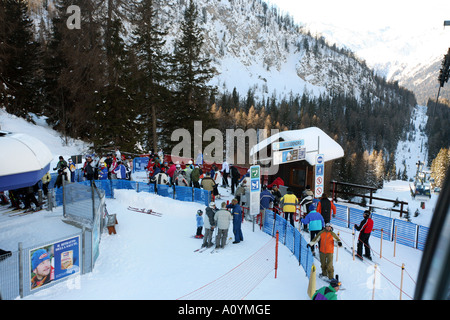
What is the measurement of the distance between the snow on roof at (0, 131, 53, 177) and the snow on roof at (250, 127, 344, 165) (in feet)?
40.5

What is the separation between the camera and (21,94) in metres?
31.0

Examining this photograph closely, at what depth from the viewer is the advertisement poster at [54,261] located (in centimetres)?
708

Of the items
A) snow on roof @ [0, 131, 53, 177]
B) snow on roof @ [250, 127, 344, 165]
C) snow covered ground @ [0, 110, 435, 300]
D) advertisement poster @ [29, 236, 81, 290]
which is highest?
snow on roof @ [250, 127, 344, 165]

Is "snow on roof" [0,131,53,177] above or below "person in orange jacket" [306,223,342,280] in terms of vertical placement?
above

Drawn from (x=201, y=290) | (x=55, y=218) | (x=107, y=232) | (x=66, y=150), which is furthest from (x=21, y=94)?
(x=201, y=290)

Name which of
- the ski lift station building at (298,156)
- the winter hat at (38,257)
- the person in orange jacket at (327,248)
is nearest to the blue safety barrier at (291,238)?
the person in orange jacket at (327,248)

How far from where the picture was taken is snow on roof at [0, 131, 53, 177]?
22.3 feet

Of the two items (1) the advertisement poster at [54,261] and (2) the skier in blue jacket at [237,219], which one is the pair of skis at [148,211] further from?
(1) the advertisement poster at [54,261]

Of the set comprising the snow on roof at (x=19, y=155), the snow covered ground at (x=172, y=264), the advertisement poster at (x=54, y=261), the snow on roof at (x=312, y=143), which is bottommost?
the snow covered ground at (x=172, y=264)

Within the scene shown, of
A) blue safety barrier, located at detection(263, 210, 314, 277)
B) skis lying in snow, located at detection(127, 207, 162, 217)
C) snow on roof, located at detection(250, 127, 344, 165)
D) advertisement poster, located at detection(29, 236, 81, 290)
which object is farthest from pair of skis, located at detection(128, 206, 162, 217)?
snow on roof, located at detection(250, 127, 344, 165)

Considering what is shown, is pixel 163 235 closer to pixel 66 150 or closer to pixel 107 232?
pixel 107 232

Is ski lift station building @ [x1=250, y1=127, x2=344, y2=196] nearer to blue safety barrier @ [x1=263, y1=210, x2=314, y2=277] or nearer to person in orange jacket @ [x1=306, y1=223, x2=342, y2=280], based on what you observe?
blue safety barrier @ [x1=263, y1=210, x2=314, y2=277]
